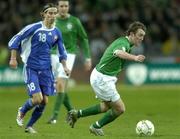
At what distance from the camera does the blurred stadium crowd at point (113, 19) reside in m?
34.3

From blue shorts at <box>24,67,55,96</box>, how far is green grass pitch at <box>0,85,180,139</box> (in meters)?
0.80

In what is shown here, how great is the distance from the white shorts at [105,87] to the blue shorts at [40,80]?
0.90 meters

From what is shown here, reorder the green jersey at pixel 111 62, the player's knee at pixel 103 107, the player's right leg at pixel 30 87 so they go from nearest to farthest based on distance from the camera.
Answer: the green jersey at pixel 111 62, the player's right leg at pixel 30 87, the player's knee at pixel 103 107

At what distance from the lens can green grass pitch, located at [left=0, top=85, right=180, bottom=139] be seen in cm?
1386

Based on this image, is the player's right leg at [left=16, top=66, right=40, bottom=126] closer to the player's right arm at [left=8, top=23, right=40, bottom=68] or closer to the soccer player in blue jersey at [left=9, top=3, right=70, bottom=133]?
the soccer player in blue jersey at [left=9, top=3, right=70, bottom=133]

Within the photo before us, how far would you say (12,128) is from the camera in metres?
15.1

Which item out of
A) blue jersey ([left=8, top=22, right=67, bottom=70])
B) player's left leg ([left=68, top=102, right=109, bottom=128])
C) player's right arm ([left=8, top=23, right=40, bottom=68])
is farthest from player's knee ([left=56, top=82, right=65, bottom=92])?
player's right arm ([left=8, top=23, right=40, bottom=68])

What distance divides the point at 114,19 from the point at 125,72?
4185 millimetres

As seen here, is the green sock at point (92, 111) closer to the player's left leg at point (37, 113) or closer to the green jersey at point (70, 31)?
the player's left leg at point (37, 113)

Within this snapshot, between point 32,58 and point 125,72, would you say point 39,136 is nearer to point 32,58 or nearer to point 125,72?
point 32,58

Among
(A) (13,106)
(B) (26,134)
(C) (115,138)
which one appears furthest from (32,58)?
(A) (13,106)

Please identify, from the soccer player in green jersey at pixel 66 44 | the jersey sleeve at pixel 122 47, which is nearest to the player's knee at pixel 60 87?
Result: the soccer player in green jersey at pixel 66 44

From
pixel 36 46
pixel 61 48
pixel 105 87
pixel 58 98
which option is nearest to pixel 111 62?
Answer: pixel 105 87

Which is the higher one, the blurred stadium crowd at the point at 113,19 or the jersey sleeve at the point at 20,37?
the jersey sleeve at the point at 20,37
